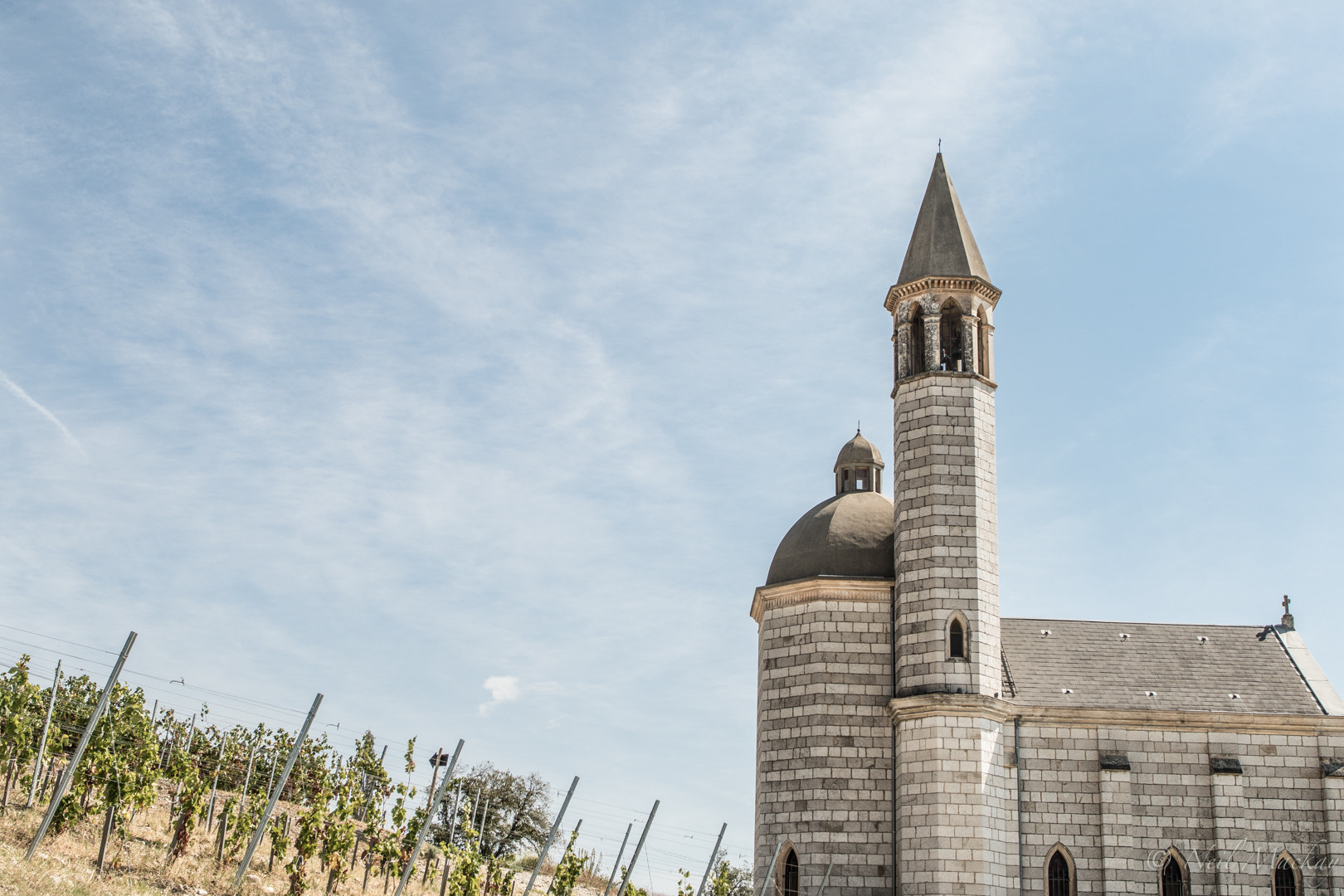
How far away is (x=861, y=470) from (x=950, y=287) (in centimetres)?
703

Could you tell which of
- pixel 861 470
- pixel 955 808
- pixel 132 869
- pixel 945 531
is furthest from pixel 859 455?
pixel 132 869

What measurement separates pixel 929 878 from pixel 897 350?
1597cm

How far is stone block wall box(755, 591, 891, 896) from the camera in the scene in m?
33.2

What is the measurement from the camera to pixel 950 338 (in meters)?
37.9

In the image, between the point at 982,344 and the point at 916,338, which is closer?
the point at 982,344

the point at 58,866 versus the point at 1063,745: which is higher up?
the point at 1063,745

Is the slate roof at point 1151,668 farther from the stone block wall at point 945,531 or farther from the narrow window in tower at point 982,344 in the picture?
the narrow window in tower at point 982,344

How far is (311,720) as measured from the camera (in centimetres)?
2373

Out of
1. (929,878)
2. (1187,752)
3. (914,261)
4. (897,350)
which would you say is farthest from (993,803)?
(914,261)

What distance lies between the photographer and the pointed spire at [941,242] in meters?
38.0

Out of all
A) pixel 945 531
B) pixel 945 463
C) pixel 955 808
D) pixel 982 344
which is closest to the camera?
pixel 955 808

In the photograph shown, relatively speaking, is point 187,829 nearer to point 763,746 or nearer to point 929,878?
point 763,746

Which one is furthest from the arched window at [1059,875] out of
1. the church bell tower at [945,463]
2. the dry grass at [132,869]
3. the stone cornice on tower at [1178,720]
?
the dry grass at [132,869]

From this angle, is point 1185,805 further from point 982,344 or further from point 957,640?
point 982,344
